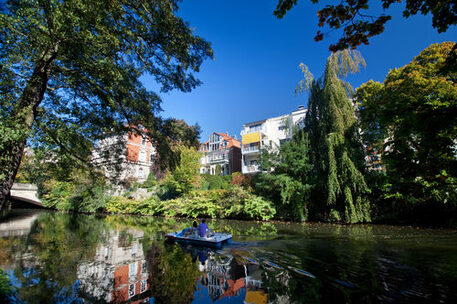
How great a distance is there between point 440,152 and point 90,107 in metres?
10.4

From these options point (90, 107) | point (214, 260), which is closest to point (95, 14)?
point (90, 107)

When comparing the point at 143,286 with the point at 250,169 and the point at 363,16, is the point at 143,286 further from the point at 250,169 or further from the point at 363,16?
the point at 250,169

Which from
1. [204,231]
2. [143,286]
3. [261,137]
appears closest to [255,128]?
[261,137]

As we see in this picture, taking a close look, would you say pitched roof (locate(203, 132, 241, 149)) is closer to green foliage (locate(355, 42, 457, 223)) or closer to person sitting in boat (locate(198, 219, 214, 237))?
green foliage (locate(355, 42, 457, 223))

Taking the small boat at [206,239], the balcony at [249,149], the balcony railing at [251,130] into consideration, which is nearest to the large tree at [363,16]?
the small boat at [206,239]

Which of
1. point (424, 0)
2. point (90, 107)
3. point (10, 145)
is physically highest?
point (90, 107)

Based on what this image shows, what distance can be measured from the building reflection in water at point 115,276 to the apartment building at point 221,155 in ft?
106

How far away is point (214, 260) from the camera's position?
895cm

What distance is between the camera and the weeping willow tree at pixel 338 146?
633 inches

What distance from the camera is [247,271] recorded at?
23.6 feet

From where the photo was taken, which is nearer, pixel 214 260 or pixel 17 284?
pixel 17 284

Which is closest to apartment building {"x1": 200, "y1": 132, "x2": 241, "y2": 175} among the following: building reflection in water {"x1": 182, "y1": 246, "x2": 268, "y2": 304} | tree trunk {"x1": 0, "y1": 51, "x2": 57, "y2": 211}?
building reflection in water {"x1": 182, "y1": 246, "x2": 268, "y2": 304}

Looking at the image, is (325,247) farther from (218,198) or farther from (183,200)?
(183,200)

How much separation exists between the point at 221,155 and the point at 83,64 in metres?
39.7
